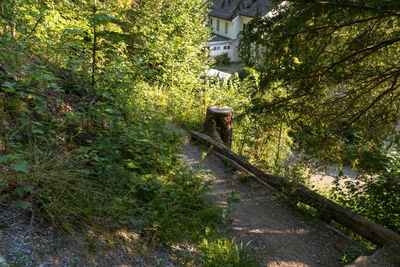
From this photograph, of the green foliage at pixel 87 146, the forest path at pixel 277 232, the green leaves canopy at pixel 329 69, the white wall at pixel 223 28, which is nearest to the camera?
the green foliage at pixel 87 146

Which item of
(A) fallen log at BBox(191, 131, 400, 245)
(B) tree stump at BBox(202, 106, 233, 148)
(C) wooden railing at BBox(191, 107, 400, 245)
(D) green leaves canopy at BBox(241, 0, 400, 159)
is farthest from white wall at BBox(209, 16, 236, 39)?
(D) green leaves canopy at BBox(241, 0, 400, 159)

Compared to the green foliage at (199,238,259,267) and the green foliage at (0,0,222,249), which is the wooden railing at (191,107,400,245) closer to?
the green foliage at (0,0,222,249)

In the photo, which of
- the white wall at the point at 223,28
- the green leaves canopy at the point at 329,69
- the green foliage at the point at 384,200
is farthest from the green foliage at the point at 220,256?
the white wall at the point at 223,28

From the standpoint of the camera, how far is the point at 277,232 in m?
4.70

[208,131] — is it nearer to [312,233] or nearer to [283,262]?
[312,233]

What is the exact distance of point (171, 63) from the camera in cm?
991

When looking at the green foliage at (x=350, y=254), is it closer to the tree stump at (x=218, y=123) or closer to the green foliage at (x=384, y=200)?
the green foliage at (x=384, y=200)

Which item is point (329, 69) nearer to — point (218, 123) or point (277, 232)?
point (277, 232)

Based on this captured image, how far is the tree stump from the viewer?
7930mm

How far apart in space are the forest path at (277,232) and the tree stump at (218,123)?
2.10 metres

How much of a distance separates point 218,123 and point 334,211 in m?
3.96

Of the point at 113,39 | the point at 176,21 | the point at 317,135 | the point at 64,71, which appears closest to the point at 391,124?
the point at 317,135

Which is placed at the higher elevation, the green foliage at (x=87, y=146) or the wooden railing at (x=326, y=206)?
the green foliage at (x=87, y=146)

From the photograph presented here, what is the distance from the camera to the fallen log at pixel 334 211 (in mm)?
4465
